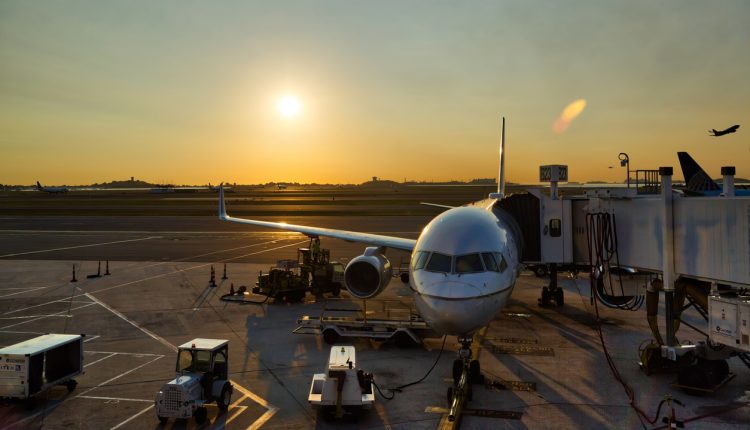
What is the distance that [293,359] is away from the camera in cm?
1569

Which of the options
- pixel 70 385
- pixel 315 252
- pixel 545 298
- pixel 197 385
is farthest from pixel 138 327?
pixel 545 298

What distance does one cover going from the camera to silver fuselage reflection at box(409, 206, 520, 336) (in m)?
11.7

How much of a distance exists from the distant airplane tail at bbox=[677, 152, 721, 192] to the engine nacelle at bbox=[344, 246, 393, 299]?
1912 centimetres

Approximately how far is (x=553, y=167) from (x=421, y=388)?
35.1ft

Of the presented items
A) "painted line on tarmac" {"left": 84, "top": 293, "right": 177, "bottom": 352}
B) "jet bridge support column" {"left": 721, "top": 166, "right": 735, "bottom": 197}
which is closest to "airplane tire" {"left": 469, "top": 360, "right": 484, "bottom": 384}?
"jet bridge support column" {"left": 721, "top": 166, "right": 735, "bottom": 197}

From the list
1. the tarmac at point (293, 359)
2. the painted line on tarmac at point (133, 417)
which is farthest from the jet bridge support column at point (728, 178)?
the painted line on tarmac at point (133, 417)

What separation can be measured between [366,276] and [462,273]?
6740 millimetres

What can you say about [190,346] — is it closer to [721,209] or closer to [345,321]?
[345,321]

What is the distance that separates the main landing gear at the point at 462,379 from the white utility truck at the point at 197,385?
17.5 feet

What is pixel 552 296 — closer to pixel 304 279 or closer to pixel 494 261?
pixel 494 261

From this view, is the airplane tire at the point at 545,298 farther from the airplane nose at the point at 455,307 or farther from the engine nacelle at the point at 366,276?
the airplane nose at the point at 455,307

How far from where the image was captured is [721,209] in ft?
38.6

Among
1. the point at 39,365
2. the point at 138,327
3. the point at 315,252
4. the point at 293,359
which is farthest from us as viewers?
the point at 315,252

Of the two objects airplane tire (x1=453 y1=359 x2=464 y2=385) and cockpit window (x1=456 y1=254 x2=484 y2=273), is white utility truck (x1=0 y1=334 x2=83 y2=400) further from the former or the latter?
cockpit window (x1=456 y1=254 x2=484 y2=273)
